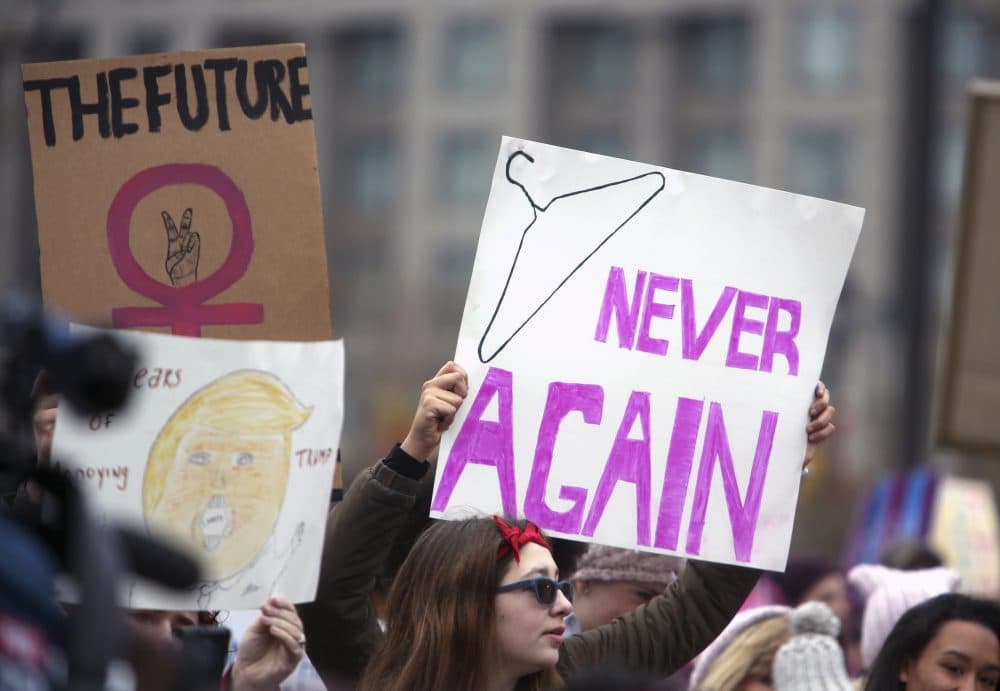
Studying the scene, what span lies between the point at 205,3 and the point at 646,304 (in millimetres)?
51346

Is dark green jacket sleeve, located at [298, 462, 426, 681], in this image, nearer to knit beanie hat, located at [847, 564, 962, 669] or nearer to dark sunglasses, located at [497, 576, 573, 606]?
dark sunglasses, located at [497, 576, 573, 606]

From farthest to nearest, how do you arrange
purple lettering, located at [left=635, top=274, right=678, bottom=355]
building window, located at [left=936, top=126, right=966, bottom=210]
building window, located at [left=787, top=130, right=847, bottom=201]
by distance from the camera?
building window, located at [left=787, top=130, right=847, bottom=201] → building window, located at [left=936, top=126, right=966, bottom=210] → purple lettering, located at [left=635, top=274, right=678, bottom=355]

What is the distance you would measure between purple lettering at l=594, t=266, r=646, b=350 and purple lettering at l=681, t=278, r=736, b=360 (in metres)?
0.09

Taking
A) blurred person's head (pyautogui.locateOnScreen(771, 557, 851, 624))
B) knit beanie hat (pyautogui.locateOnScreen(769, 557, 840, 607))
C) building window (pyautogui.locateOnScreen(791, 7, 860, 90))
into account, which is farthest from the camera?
building window (pyautogui.locateOnScreen(791, 7, 860, 90))

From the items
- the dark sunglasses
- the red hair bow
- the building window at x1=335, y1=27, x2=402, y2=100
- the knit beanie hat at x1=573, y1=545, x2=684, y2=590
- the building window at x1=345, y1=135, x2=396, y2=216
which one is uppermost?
the building window at x1=335, y1=27, x2=402, y2=100

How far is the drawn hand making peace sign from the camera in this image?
335 centimetres

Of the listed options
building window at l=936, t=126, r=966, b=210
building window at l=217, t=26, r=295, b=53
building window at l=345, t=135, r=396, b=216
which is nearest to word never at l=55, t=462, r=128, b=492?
building window at l=936, t=126, r=966, b=210

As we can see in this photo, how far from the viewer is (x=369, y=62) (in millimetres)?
Answer: 53062

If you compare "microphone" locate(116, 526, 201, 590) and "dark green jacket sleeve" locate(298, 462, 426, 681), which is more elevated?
"microphone" locate(116, 526, 201, 590)

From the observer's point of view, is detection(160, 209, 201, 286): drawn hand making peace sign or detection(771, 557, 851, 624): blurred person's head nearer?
detection(160, 209, 201, 286): drawn hand making peace sign

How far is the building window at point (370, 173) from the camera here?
52.4 m

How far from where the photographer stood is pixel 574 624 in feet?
12.2

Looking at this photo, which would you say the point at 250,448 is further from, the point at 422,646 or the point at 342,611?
the point at 422,646

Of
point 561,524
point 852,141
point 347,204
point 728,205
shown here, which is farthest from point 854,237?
point 347,204
